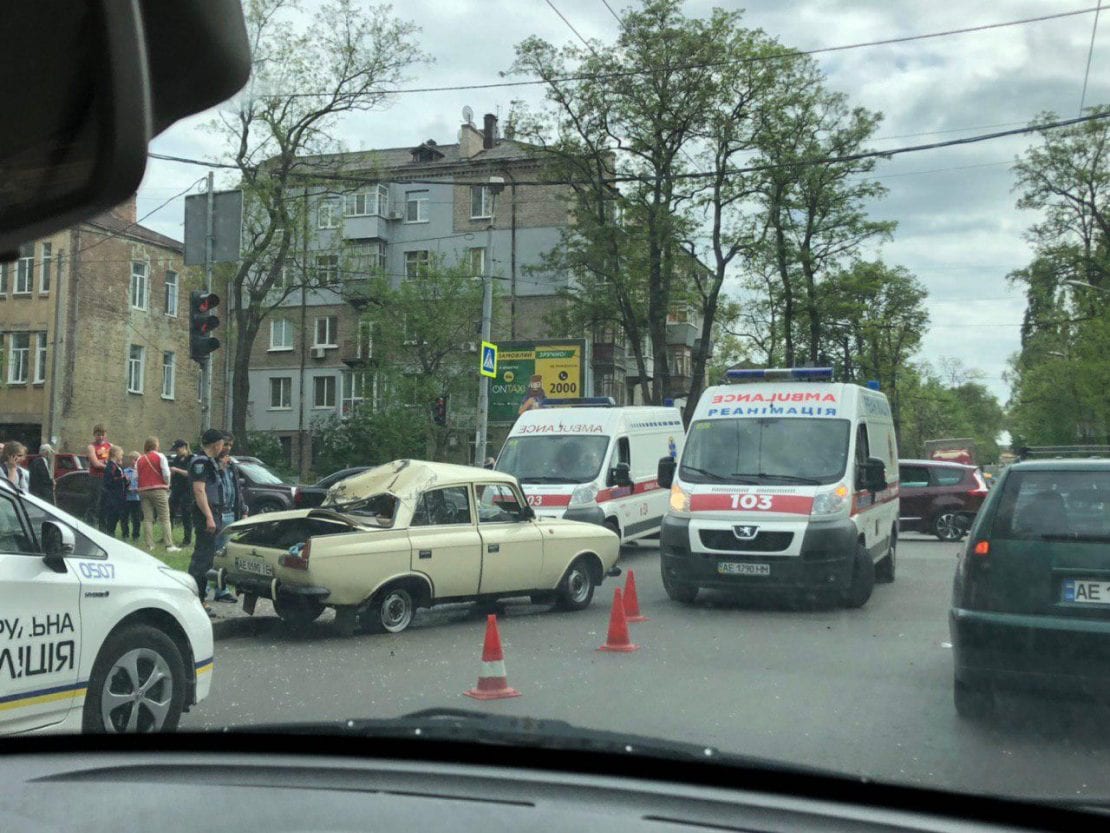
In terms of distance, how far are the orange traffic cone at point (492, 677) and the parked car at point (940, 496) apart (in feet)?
59.2

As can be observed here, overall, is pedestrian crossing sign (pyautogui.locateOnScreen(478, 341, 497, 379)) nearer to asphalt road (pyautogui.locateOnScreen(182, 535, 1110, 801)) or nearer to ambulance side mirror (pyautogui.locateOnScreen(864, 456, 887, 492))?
asphalt road (pyautogui.locateOnScreen(182, 535, 1110, 801))

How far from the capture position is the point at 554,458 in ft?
62.1

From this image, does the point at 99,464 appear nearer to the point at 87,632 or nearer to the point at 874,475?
the point at 874,475

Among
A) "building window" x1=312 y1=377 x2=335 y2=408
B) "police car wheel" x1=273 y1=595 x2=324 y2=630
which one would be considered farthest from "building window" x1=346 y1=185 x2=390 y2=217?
"police car wheel" x1=273 y1=595 x2=324 y2=630

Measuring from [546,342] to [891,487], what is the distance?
71.3 feet

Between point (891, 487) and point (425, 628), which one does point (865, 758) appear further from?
point (891, 487)

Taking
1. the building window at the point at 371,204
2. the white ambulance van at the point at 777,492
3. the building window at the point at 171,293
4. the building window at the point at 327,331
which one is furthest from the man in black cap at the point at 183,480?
the building window at the point at 327,331

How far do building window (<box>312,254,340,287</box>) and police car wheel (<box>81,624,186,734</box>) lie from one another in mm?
35287

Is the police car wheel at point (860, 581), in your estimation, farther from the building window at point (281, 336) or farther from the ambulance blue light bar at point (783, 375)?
the building window at point (281, 336)

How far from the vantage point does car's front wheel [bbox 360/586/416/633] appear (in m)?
11.0

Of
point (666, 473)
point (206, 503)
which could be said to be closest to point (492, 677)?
point (206, 503)

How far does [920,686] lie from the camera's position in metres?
8.17

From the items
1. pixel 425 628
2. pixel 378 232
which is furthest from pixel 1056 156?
pixel 425 628

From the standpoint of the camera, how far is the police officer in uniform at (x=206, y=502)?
11828mm
